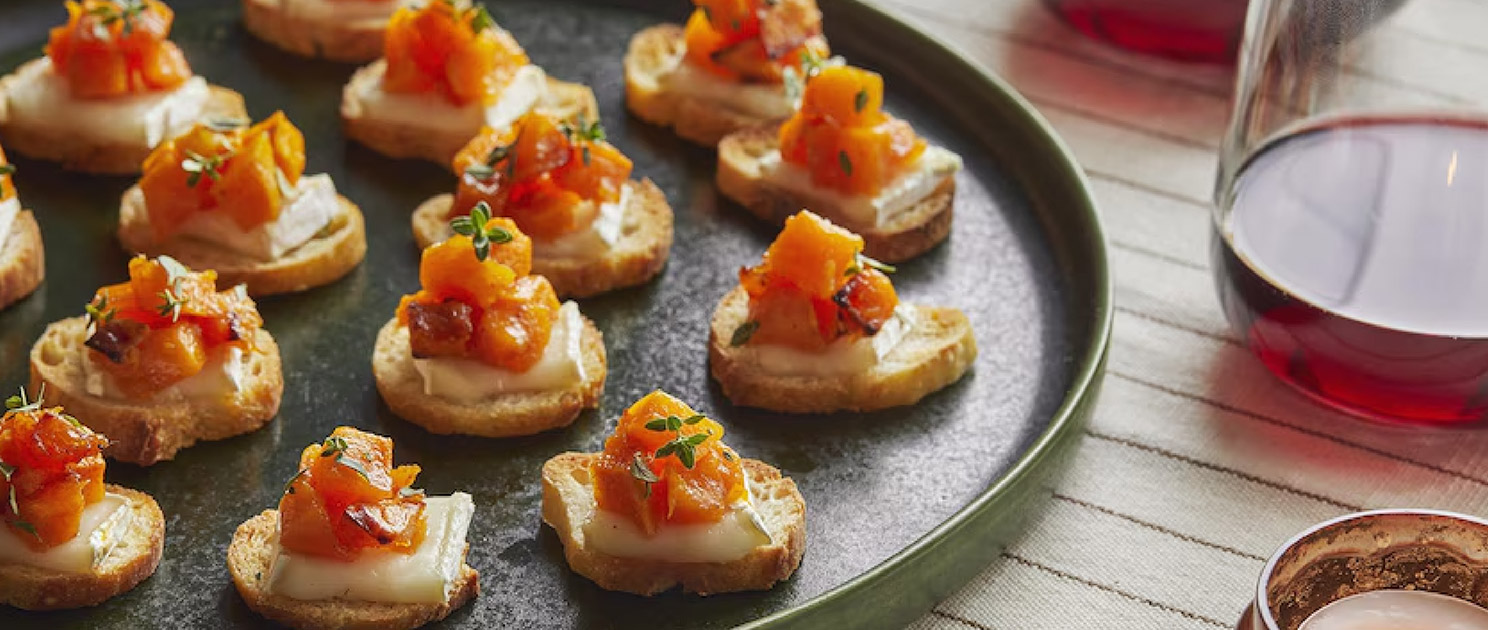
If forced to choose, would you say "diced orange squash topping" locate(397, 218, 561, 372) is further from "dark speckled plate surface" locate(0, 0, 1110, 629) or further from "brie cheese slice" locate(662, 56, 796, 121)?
"brie cheese slice" locate(662, 56, 796, 121)

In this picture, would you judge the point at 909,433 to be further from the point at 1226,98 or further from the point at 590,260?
the point at 1226,98

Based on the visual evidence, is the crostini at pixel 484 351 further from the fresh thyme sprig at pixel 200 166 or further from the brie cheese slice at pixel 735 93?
the brie cheese slice at pixel 735 93

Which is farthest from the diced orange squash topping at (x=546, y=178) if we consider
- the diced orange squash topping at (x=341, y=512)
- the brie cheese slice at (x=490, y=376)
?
the diced orange squash topping at (x=341, y=512)

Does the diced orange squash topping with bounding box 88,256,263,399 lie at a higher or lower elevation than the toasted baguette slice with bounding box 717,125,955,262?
higher

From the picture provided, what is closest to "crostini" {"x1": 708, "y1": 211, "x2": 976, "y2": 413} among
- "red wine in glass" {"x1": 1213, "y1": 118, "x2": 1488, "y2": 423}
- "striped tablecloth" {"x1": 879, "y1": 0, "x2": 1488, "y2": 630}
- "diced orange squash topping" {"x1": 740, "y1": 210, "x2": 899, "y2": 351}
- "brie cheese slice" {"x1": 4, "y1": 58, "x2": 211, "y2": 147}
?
"diced orange squash topping" {"x1": 740, "y1": 210, "x2": 899, "y2": 351}

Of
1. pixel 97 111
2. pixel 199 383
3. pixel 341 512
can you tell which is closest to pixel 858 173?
pixel 199 383

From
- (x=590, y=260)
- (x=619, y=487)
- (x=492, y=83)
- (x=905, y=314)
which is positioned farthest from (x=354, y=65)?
(x=619, y=487)

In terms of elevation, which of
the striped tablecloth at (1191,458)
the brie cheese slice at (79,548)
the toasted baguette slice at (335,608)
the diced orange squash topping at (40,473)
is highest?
the diced orange squash topping at (40,473)
